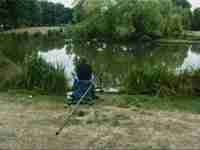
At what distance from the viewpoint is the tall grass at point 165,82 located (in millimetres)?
8102

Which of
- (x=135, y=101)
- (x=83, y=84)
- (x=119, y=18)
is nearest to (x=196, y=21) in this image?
(x=119, y=18)

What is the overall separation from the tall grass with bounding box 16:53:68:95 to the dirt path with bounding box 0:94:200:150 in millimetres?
1660

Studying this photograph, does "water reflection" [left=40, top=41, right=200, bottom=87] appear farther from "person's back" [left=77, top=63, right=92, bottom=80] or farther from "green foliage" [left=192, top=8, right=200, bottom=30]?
"green foliage" [left=192, top=8, right=200, bottom=30]

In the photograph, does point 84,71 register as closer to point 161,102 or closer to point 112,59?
point 161,102

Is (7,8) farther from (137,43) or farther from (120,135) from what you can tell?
(120,135)

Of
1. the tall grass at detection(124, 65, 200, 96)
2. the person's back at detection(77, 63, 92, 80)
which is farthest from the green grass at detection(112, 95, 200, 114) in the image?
the person's back at detection(77, 63, 92, 80)

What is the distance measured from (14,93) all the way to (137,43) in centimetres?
3115

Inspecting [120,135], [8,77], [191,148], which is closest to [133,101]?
[120,135]

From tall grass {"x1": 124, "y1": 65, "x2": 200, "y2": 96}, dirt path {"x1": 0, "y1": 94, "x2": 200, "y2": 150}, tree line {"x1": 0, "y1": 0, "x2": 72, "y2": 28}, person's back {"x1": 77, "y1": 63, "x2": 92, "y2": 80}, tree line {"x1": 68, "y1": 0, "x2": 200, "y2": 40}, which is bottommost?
dirt path {"x1": 0, "y1": 94, "x2": 200, "y2": 150}

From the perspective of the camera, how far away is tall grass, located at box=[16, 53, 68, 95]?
8367mm

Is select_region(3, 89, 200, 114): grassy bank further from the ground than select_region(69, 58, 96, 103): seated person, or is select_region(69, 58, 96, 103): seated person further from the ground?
select_region(69, 58, 96, 103): seated person

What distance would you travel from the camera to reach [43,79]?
8398 mm

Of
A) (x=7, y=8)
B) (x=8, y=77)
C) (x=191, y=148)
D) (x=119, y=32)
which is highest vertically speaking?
(x=7, y=8)

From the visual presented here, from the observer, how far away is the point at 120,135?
4.88 meters
